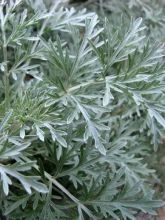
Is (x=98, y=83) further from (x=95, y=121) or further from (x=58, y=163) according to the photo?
(x=58, y=163)

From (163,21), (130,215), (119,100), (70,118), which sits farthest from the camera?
(163,21)

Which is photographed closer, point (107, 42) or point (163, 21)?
point (107, 42)

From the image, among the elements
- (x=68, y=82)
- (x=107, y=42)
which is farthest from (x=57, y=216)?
(x=107, y=42)

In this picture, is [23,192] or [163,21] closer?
[23,192]

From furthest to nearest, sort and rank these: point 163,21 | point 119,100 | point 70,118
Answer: point 163,21 < point 119,100 < point 70,118

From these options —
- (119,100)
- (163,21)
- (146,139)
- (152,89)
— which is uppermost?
(152,89)

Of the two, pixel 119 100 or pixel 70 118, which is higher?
pixel 70 118

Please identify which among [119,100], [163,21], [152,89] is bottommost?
[119,100]

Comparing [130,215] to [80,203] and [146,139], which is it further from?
[146,139]

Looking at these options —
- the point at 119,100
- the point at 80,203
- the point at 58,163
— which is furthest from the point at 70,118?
the point at 119,100
